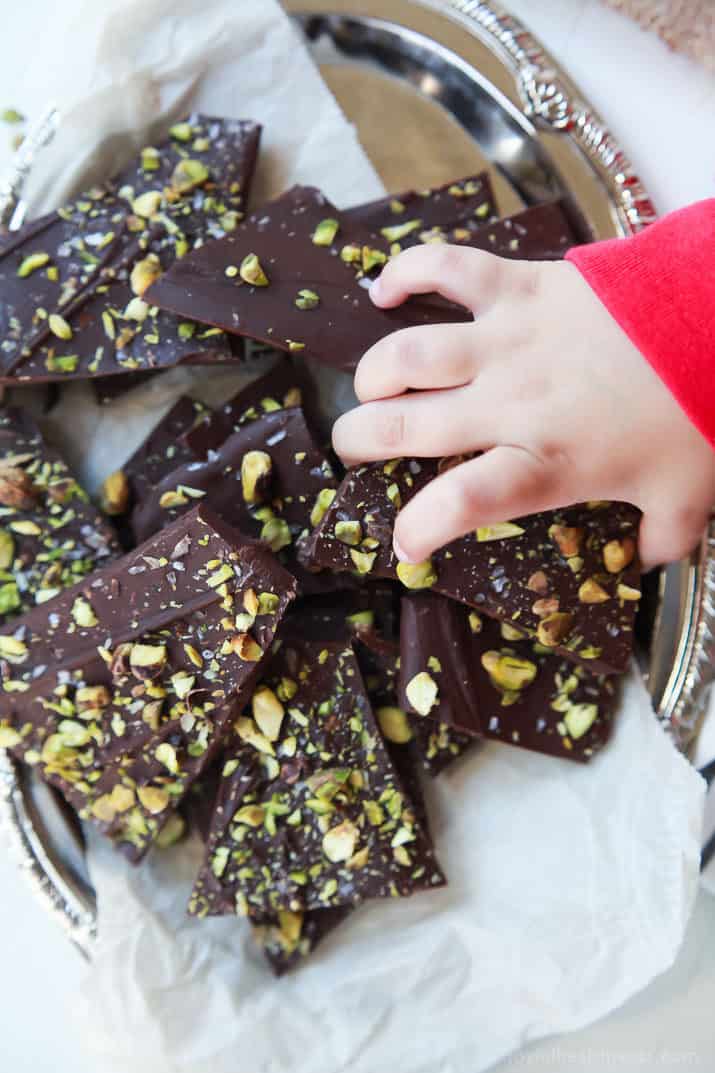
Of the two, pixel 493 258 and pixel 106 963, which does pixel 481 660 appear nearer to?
pixel 493 258

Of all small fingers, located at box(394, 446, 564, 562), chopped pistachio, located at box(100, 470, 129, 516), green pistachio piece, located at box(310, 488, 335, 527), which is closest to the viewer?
small fingers, located at box(394, 446, 564, 562)

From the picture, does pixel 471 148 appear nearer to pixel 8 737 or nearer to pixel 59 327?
pixel 59 327

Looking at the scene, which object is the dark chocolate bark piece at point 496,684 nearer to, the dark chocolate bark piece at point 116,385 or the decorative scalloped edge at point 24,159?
the dark chocolate bark piece at point 116,385

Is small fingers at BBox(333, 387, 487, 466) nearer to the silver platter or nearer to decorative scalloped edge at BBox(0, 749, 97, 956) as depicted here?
the silver platter

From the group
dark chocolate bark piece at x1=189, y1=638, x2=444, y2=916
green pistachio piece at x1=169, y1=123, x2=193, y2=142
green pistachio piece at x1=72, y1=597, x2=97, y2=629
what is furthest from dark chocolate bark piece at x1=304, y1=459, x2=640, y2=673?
green pistachio piece at x1=169, y1=123, x2=193, y2=142

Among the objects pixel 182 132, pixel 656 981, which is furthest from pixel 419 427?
pixel 656 981

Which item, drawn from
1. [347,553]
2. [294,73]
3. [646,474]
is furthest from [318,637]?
[294,73]

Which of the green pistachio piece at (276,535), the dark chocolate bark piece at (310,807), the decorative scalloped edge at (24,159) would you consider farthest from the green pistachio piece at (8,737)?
the decorative scalloped edge at (24,159)
